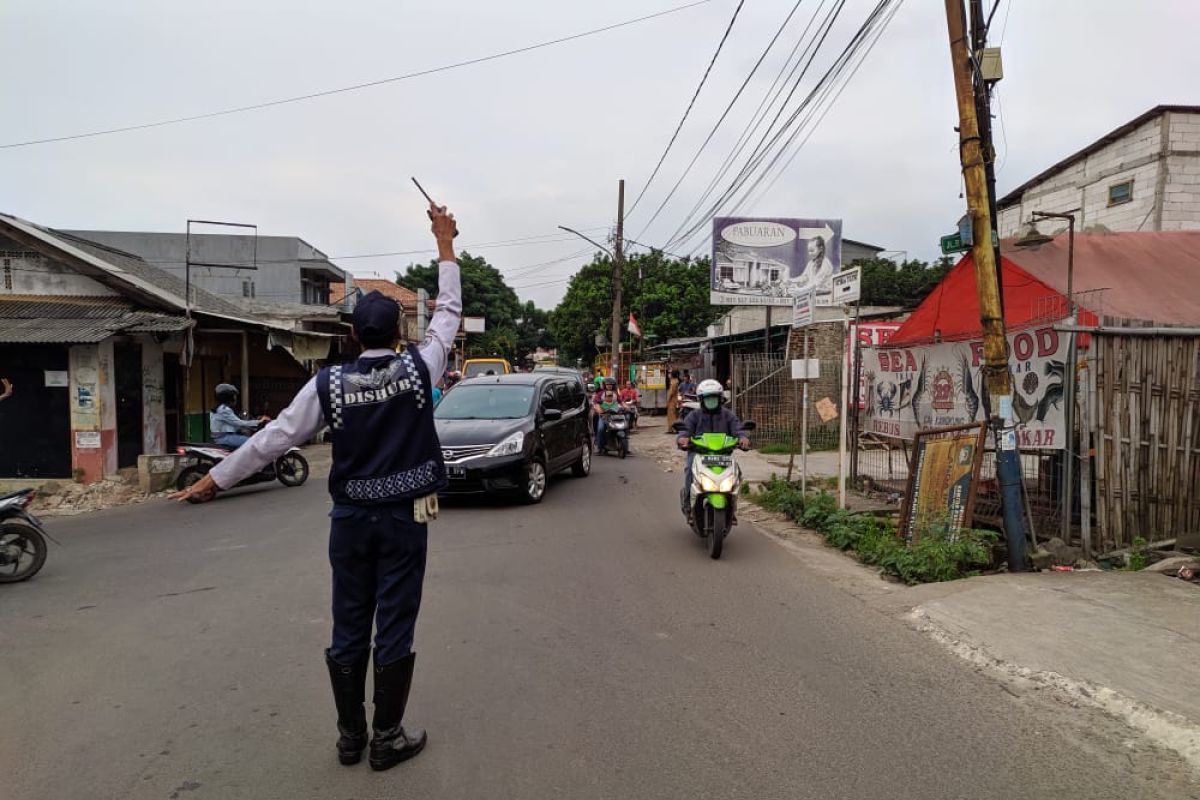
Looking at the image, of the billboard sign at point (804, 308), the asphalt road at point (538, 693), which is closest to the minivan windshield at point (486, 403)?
the asphalt road at point (538, 693)

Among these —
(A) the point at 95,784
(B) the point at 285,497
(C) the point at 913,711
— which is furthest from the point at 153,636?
(B) the point at 285,497

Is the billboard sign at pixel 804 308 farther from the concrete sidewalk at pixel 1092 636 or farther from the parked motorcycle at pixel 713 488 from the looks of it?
the concrete sidewalk at pixel 1092 636

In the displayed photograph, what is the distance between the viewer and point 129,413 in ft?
43.4

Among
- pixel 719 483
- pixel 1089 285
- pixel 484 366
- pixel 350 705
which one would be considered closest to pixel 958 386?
pixel 1089 285

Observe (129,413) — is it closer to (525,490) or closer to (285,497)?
(285,497)

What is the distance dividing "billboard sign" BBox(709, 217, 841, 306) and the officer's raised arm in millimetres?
17327

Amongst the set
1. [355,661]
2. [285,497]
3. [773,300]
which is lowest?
[285,497]

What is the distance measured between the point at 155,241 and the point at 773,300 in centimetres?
2868

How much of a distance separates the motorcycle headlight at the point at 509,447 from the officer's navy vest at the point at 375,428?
20.7ft

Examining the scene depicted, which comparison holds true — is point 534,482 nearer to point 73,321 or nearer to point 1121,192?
point 73,321

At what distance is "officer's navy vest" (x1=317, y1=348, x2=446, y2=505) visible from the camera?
310 centimetres

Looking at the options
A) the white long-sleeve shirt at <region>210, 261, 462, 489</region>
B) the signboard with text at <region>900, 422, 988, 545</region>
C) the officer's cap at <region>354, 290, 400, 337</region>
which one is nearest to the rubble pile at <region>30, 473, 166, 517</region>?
the white long-sleeve shirt at <region>210, 261, 462, 489</region>

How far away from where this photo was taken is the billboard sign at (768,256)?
66.9 ft

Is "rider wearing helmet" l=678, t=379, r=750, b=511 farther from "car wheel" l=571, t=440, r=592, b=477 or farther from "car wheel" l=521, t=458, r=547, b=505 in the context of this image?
"car wheel" l=571, t=440, r=592, b=477
